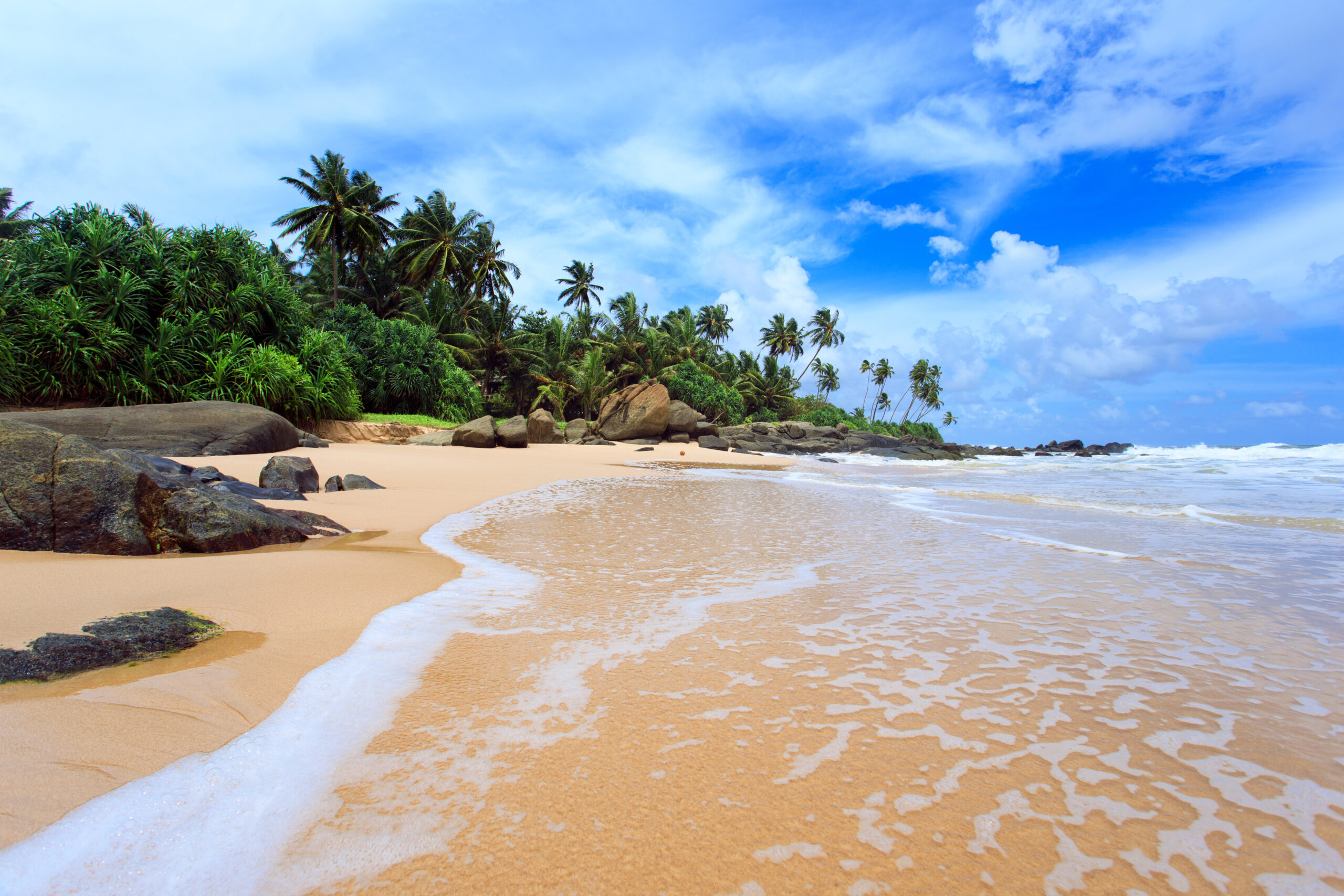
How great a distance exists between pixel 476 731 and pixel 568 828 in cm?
55

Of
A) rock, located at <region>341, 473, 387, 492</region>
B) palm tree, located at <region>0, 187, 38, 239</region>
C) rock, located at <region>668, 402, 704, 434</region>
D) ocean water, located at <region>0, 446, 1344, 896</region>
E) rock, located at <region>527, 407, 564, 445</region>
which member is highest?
palm tree, located at <region>0, 187, 38, 239</region>

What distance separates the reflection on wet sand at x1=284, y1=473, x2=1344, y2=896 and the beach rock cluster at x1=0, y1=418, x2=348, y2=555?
2.17m

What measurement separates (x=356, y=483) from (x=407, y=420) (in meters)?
11.5

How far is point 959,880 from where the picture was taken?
123 cm

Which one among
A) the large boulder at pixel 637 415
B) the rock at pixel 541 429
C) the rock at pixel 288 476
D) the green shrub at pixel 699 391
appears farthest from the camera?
the green shrub at pixel 699 391

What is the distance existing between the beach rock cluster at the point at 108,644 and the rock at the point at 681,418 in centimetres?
2628

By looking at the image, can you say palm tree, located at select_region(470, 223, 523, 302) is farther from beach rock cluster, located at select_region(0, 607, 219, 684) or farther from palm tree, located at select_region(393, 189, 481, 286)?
beach rock cluster, located at select_region(0, 607, 219, 684)

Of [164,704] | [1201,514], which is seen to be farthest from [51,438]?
[1201,514]

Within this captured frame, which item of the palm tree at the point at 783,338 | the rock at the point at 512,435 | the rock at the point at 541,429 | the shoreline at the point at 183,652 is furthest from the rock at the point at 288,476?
the palm tree at the point at 783,338

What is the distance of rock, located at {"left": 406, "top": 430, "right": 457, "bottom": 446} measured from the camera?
51.2 ft

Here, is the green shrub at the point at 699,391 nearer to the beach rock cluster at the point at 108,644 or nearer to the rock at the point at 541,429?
the rock at the point at 541,429

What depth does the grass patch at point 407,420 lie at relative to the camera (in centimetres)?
1634

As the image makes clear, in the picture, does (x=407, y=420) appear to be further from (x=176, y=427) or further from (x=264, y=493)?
(x=264, y=493)

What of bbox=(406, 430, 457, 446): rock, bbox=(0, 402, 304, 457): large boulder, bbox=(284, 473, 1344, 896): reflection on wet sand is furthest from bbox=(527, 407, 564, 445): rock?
bbox=(284, 473, 1344, 896): reflection on wet sand
